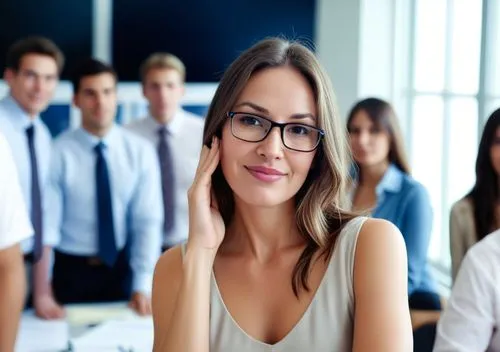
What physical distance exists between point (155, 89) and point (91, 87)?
0.65 metres

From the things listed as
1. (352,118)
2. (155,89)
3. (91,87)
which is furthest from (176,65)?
(352,118)

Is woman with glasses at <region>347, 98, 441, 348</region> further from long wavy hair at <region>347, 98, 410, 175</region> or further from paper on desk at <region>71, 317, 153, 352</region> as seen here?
paper on desk at <region>71, 317, 153, 352</region>

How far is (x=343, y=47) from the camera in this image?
598 centimetres

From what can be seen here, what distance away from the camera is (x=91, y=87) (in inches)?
187

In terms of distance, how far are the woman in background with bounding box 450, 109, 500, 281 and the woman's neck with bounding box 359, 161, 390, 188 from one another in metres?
0.63

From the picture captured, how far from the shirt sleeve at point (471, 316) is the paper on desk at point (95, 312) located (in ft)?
5.23

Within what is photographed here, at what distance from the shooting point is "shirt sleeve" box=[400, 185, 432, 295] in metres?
4.06

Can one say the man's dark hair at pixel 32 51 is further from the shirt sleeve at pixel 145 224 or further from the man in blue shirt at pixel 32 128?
the shirt sleeve at pixel 145 224

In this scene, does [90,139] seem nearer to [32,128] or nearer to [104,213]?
[32,128]

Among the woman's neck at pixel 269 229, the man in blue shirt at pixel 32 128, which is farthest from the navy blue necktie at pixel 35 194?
the woman's neck at pixel 269 229

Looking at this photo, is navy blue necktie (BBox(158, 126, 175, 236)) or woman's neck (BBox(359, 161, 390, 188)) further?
navy blue necktie (BBox(158, 126, 175, 236))

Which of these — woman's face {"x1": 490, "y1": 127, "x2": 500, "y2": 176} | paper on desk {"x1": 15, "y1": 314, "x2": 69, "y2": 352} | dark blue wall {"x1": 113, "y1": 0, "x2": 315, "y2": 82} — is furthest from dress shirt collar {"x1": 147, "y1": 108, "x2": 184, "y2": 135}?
woman's face {"x1": 490, "y1": 127, "x2": 500, "y2": 176}

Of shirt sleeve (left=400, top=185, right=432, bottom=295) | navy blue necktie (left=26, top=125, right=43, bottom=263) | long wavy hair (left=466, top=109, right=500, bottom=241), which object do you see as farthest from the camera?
navy blue necktie (left=26, top=125, right=43, bottom=263)

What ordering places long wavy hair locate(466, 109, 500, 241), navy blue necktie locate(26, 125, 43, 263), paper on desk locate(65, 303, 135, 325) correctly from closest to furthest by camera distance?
A: 1. paper on desk locate(65, 303, 135, 325)
2. long wavy hair locate(466, 109, 500, 241)
3. navy blue necktie locate(26, 125, 43, 263)
